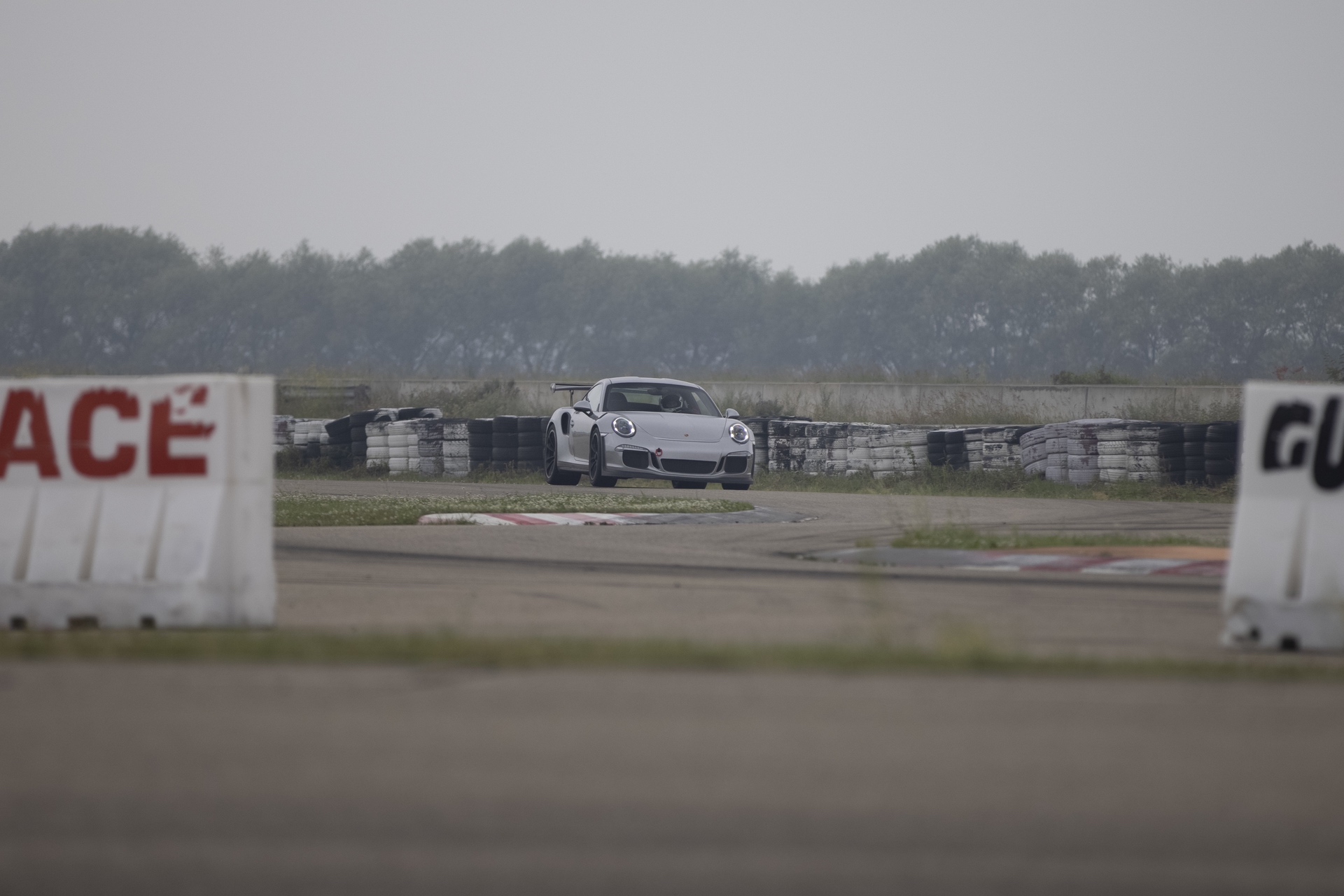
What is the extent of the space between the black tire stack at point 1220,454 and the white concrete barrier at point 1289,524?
42.9ft

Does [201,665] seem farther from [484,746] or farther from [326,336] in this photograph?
[326,336]

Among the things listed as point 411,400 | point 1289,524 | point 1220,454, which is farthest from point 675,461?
point 411,400

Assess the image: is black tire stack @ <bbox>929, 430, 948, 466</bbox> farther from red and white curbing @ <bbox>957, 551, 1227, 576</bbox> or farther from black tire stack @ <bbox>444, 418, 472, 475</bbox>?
red and white curbing @ <bbox>957, 551, 1227, 576</bbox>

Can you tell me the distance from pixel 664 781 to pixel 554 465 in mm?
16573

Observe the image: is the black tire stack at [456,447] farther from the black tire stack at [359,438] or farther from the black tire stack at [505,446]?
the black tire stack at [359,438]

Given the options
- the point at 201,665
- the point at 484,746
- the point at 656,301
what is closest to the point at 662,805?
the point at 484,746

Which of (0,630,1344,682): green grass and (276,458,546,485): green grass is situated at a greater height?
(276,458,546,485): green grass

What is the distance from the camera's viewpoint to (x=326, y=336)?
340ft

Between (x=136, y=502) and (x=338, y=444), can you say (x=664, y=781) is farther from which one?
(x=338, y=444)

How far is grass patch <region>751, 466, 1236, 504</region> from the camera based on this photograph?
63.0 ft

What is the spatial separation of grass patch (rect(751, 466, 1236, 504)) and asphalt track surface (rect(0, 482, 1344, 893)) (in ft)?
42.6

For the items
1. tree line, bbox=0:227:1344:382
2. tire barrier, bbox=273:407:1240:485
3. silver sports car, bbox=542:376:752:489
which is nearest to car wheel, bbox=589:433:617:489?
silver sports car, bbox=542:376:752:489

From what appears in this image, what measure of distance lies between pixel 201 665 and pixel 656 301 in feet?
327

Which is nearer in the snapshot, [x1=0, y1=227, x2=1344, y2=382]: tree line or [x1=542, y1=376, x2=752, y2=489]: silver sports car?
[x1=542, y1=376, x2=752, y2=489]: silver sports car
